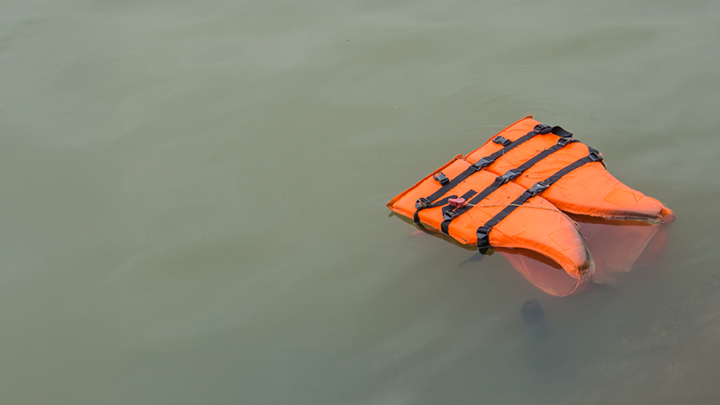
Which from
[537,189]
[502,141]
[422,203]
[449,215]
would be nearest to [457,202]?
[449,215]

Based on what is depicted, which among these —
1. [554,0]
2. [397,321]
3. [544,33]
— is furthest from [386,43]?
[397,321]

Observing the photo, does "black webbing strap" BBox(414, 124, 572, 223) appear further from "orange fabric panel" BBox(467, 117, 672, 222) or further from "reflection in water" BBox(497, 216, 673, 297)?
"reflection in water" BBox(497, 216, 673, 297)

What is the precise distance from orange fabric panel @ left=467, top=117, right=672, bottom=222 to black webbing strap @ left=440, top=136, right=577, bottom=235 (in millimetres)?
27

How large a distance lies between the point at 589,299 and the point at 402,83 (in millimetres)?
2413

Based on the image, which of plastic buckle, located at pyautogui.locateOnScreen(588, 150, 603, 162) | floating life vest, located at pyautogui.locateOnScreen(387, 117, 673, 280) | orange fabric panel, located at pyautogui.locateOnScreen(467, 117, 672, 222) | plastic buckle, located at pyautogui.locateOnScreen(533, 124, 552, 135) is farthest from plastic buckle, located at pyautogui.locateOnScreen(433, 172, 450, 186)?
plastic buckle, located at pyautogui.locateOnScreen(588, 150, 603, 162)

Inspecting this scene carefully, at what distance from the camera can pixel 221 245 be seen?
3307 millimetres

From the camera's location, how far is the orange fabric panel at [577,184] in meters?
2.83

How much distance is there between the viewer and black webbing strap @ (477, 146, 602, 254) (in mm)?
2813

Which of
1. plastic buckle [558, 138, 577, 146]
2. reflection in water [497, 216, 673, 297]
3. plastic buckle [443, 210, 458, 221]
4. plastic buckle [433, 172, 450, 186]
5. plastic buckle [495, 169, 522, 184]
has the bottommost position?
reflection in water [497, 216, 673, 297]

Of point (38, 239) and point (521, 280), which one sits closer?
point (521, 280)

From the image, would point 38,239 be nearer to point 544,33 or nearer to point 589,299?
point 589,299

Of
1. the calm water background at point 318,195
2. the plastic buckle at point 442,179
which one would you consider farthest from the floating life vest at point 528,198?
the calm water background at point 318,195

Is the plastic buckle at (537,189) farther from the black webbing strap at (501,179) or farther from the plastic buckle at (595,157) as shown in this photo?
the plastic buckle at (595,157)

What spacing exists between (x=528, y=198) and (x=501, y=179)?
8.3 inches
